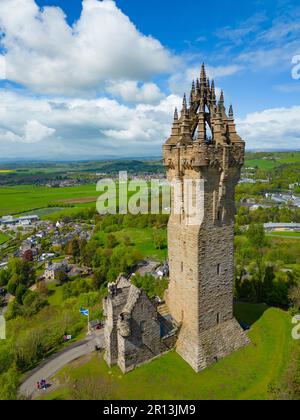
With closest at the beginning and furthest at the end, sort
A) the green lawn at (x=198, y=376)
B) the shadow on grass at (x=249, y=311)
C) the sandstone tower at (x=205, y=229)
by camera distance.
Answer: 1. the green lawn at (x=198, y=376)
2. the sandstone tower at (x=205, y=229)
3. the shadow on grass at (x=249, y=311)

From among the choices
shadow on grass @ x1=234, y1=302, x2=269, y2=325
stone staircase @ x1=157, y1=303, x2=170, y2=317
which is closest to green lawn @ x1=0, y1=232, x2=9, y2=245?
stone staircase @ x1=157, y1=303, x2=170, y2=317

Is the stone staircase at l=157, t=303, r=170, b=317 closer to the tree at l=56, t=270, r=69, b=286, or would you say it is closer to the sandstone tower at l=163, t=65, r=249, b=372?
the sandstone tower at l=163, t=65, r=249, b=372

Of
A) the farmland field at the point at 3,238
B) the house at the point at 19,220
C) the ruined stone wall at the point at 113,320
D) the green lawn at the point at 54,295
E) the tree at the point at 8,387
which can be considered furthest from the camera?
the house at the point at 19,220

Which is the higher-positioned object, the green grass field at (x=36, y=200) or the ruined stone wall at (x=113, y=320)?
the ruined stone wall at (x=113, y=320)

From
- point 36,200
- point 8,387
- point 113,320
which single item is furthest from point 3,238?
point 113,320

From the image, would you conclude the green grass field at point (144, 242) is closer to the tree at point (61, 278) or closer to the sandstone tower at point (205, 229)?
the tree at point (61, 278)

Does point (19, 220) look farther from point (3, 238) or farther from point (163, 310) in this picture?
point (163, 310)

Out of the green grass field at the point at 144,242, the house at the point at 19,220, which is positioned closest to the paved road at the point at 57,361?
the green grass field at the point at 144,242

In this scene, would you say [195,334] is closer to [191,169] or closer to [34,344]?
[191,169]
